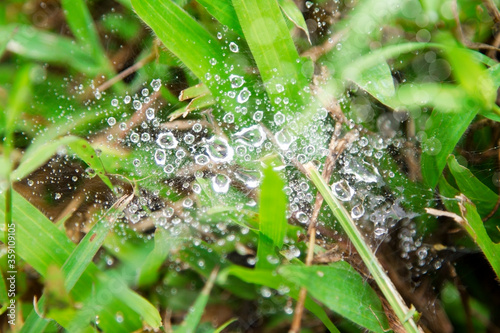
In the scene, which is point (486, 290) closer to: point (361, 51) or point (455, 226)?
point (455, 226)

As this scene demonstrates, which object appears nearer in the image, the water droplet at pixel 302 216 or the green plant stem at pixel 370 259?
the green plant stem at pixel 370 259

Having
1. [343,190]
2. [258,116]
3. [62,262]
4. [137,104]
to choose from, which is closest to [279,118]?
[258,116]

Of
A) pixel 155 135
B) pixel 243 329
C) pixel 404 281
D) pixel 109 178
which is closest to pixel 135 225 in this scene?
pixel 109 178

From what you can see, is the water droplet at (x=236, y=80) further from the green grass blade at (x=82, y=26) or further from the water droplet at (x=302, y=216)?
the green grass blade at (x=82, y=26)

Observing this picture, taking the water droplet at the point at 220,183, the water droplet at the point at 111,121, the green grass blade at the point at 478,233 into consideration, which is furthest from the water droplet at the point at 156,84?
the green grass blade at the point at 478,233

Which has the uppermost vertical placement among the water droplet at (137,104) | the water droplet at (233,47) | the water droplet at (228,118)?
the water droplet at (233,47)

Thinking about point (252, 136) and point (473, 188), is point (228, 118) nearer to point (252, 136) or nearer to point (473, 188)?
point (252, 136)

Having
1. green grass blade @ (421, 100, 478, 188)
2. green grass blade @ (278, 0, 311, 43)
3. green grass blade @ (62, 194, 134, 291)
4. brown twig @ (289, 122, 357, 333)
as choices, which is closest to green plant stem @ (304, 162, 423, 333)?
brown twig @ (289, 122, 357, 333)
